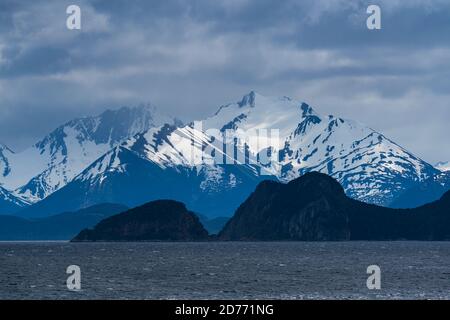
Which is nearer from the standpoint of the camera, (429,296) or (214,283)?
(429,296)

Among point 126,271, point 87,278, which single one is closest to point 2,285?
point 87,278

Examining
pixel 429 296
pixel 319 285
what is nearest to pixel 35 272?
pixel 319 285

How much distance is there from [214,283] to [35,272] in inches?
1900

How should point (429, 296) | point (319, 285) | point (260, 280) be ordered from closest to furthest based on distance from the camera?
point (429, 296)
point (319, 285)
point (260, 280)
